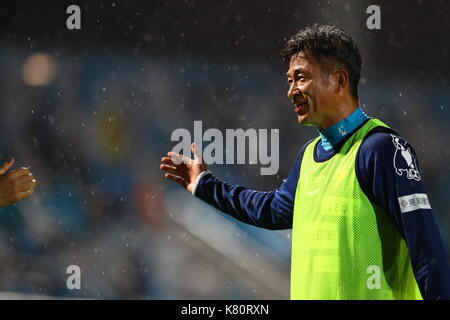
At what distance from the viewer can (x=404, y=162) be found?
65.1 inches

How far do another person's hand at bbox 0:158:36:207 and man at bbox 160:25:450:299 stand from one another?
92cm

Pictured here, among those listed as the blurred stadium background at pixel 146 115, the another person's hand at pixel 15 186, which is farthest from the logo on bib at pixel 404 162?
the blurred stadium background at pixel 146 115

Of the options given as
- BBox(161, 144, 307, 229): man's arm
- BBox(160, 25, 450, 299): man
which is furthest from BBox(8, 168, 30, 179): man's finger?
BBox(160, 25, 450, 299): man

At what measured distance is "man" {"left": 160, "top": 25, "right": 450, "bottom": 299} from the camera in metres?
1.60

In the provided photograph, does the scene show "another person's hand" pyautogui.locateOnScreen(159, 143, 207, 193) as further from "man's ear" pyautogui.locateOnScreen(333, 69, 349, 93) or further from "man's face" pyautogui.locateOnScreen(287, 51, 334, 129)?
"man's ear" pyautogui.locateOnScreen(333, 69, 349, 93)

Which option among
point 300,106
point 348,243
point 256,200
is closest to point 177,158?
point 256,200

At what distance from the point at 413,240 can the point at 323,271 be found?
1.03ft

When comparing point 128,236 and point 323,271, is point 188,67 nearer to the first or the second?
point 128,236

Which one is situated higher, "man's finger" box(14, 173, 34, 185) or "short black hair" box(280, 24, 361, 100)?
"short black hair" box(280, 24, 361, 100)

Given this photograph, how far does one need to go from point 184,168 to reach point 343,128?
0.67 meters

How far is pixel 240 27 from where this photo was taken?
4.64 m

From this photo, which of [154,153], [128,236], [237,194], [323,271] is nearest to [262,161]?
[154,153]

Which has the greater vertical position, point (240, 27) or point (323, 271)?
point (240, 27)

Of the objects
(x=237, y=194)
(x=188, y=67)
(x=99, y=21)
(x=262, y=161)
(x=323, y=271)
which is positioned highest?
(x=99, y=21)
